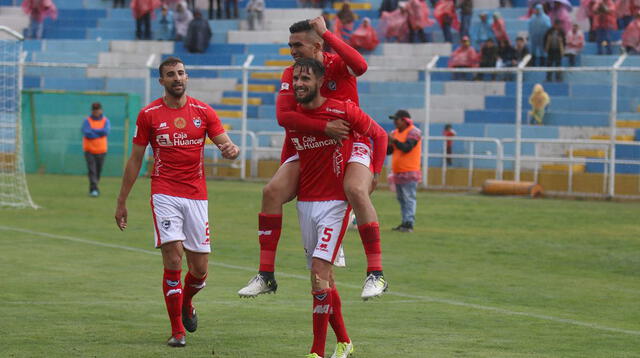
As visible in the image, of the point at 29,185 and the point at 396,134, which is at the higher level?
the point at 396,134

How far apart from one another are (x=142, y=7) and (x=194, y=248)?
2992 cm

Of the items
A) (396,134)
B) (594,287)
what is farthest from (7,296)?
(396,134)

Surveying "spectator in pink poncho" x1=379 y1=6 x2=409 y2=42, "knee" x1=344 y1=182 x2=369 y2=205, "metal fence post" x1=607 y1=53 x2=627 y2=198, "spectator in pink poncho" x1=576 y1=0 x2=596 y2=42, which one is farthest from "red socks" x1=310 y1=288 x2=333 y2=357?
"spectator in pink poncho" x1=379 y1=6 x2=409 y2=42

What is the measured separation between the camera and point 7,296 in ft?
38.5

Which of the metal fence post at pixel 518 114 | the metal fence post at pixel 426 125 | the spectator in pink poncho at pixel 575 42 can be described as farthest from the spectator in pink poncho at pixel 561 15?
the metal fence post at pixel 426 125

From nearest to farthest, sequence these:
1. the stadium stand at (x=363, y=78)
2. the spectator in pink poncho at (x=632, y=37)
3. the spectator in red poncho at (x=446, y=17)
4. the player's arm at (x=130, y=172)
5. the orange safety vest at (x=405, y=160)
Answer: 1. the player's arm at (x=130, y=172)
2. the orange safety vest at (x=405, y=160)
3. the stadium stand at (x=363, y=78)
4. the spectator in pink poncho at (x=632, y=37)
5. the spectator in red poncho at (x=446, y=17)

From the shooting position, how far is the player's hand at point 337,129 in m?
8.20

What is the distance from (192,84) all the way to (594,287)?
75.8 feet

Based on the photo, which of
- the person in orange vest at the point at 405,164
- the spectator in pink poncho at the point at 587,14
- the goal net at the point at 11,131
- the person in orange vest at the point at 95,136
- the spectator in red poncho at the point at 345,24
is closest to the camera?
the person in orange vest at the point at 405,164

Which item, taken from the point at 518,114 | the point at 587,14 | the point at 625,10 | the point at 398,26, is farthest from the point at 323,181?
the point at 398,26

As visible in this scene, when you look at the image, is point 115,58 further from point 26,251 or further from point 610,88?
point 26,251

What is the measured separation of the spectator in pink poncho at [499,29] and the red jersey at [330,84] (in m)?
23.0

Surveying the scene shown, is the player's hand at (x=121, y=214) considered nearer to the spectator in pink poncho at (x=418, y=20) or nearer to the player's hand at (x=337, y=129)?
the player's hand at (x=337, y=129)

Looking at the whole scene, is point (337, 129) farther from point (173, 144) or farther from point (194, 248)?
point (194, 248)
